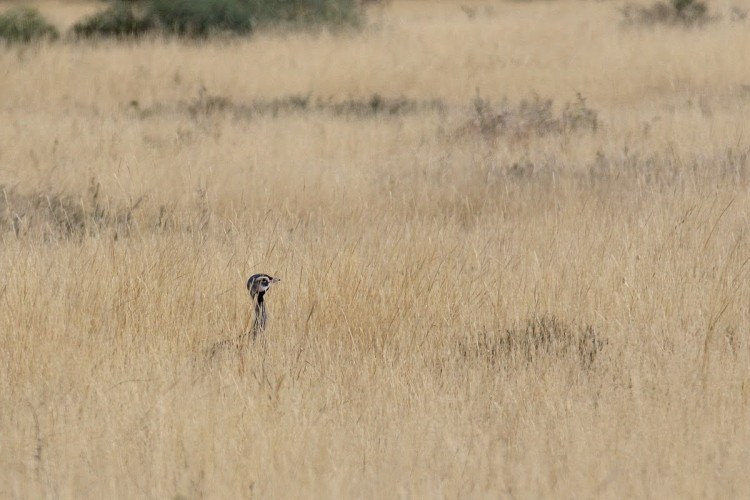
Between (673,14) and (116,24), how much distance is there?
10.3 metres

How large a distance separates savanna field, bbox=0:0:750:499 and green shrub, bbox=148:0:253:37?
937 centimetres

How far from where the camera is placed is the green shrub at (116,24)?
73.5ft

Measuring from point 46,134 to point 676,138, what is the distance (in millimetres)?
6434

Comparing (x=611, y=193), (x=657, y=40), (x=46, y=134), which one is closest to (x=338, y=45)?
(x=657, y=40)

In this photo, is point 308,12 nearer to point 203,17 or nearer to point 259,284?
point 203,17

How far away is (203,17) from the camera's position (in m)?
22.0

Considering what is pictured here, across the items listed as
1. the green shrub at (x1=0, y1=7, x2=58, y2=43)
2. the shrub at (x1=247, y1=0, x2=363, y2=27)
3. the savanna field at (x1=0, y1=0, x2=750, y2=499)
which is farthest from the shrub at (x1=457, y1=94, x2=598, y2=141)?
the green shrub at (x1=0, y1=7, x2=58, y2=43)

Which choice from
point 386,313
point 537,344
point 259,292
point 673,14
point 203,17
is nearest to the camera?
point 259,292

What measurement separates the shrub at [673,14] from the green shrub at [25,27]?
34.2 feet

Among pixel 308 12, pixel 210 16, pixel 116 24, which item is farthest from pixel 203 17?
pixel 308 12

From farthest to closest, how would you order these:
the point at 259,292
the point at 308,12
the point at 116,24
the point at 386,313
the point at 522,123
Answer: the point at 308,12
the point at 116,24
the point at 522,123
the point at 386,313
the point at 259,292

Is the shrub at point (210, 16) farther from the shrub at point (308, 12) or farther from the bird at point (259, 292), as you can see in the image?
the bird at point (259, 292)

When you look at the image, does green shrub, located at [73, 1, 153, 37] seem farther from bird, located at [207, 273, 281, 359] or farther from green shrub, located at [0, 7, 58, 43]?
bird, located at [207, 273, 281, 359]

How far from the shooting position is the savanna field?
4035 mm
